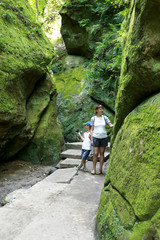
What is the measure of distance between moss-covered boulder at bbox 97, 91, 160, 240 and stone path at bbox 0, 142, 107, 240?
500mm

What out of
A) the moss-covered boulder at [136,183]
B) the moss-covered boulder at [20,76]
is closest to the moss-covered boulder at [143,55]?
the moss-covered boulder at [136,183]

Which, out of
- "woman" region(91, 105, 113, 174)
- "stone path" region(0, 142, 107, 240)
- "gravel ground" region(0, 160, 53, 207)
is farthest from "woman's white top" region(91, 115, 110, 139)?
"gravel ground" region(0, 160, 53, 207)

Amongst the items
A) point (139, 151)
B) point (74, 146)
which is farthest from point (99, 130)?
point (74, 146)

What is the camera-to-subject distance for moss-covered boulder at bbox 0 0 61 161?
567cm

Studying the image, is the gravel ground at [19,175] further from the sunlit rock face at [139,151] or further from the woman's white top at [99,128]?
the sunlit rock face at [139,151]

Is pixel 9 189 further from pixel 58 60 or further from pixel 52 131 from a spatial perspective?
pixel 58 60

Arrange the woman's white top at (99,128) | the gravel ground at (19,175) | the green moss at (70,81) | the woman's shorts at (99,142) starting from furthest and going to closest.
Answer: the green moss at (70,81)
the gravel ground at (19,175)
the woman's shorts at (99,142)
the woman's white top at (99,128)

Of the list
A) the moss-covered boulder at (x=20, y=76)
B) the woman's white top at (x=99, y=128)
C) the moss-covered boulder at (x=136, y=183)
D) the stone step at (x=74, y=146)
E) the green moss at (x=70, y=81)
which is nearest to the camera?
the moss-covered boulder at (x=136, y=183)

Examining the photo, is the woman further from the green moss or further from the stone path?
the green moss

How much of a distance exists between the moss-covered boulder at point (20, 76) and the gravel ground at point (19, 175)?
490mm

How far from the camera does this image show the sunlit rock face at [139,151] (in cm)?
146

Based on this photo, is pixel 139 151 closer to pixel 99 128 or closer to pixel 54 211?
pixel 54 211

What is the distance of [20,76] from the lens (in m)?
6.24

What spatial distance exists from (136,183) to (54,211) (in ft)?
5.96
